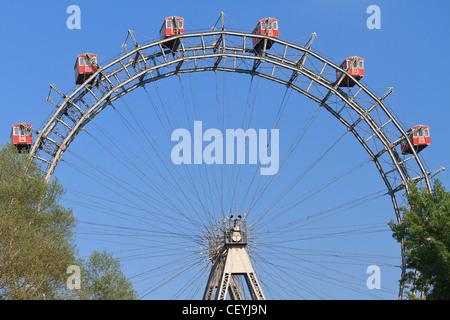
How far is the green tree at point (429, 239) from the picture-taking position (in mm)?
47531

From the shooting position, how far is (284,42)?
59.1 meters

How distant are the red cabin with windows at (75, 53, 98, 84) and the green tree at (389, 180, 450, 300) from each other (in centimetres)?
2507

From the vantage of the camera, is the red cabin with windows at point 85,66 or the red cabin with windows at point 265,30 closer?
the red cabin with windows at point 85,66

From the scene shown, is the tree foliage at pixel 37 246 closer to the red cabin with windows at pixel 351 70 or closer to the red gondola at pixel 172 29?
the red gondola at pixel 172 29

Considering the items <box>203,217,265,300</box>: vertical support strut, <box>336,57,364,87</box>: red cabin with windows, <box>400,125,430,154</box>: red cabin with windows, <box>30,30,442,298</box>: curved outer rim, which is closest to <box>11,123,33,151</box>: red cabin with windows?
<box>30,30,442,298</box>: curved outer rim

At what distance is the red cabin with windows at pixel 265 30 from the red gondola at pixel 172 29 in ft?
20.0

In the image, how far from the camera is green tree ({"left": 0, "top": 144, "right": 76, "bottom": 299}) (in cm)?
4347

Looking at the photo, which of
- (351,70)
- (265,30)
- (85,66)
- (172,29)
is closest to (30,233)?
(85,66)

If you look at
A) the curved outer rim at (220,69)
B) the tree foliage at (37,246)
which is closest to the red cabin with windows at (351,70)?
the curved outer rim at (220,69)
